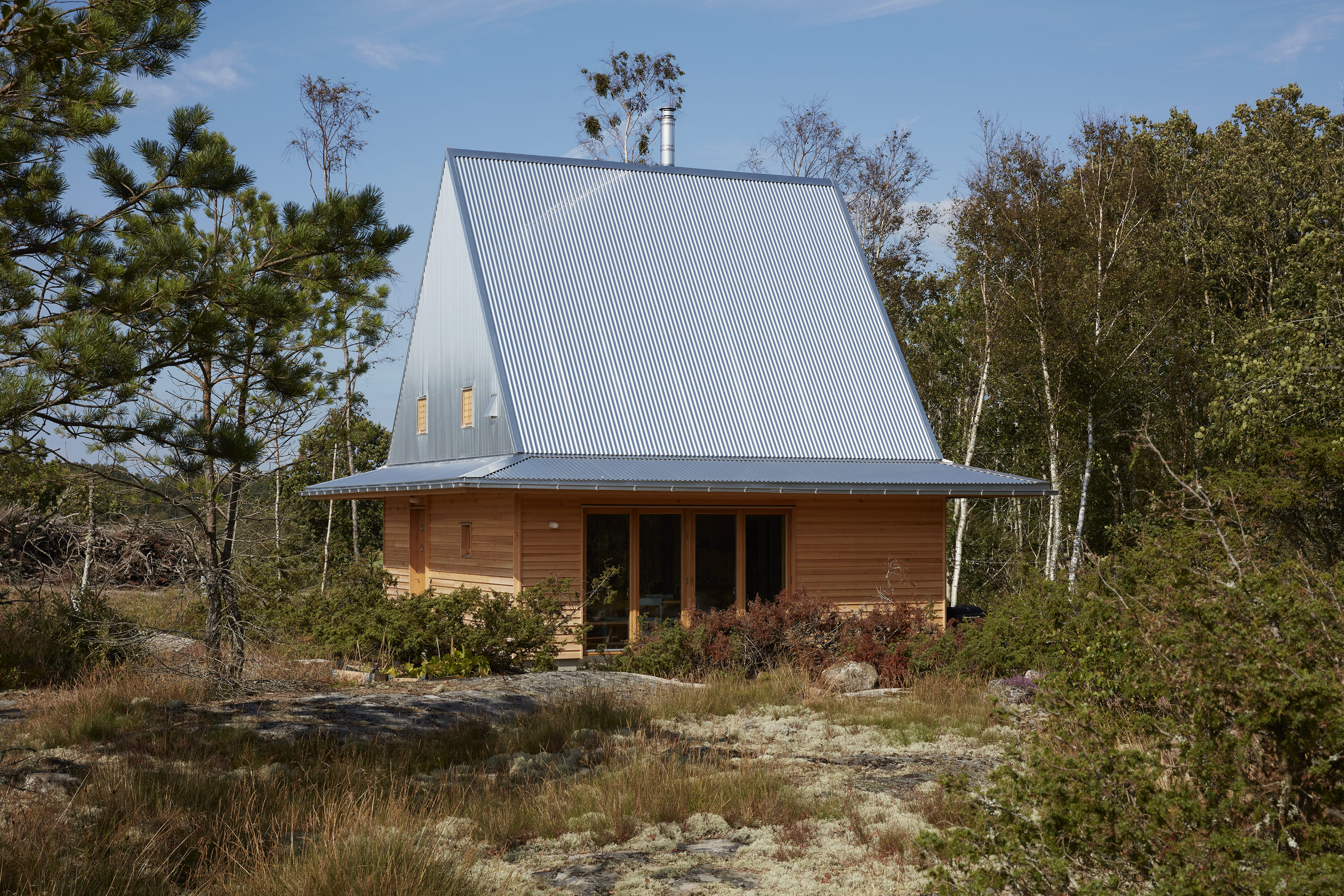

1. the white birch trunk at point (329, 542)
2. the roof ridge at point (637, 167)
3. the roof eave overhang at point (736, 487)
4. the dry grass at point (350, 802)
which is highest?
the roof ridge at point (637, 167)

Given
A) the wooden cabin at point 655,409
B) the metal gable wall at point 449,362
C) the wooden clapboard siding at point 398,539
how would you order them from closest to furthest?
the wooden cabin at point 655,409 → the metal gable wall at point 449,362 → the wooden clapboard siding at point 398,539

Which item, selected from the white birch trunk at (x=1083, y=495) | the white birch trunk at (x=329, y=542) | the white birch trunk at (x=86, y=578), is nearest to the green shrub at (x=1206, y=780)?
the white birch trunk at (x=86, y=578)

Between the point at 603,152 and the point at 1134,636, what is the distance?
27432mm

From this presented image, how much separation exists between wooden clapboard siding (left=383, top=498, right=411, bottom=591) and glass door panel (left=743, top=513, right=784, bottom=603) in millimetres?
6585

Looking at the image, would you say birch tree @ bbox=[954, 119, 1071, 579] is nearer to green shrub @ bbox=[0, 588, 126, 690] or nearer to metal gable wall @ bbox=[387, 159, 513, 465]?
metal gable wall @ bbox=[387, 159, 513, 465]

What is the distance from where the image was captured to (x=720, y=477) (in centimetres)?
1494

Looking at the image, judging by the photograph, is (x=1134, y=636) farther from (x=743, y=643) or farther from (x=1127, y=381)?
(x=1127, y=381)

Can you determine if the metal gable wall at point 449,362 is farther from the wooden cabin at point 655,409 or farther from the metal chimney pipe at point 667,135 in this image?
the metal chimney pipe at point 667,135

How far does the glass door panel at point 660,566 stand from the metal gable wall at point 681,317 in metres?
1.02

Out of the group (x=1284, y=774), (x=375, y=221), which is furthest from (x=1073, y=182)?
(x=1284, y=774)

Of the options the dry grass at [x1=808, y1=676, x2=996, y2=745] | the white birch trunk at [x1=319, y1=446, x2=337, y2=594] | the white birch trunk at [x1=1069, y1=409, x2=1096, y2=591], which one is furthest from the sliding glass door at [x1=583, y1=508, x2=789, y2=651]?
the white birch trunk at [x1=1069, y1=409, x2=1096, y2=591]

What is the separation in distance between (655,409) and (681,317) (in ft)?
7.32

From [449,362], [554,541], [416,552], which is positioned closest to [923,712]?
[554,541]

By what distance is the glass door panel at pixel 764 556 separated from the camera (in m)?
16.5
